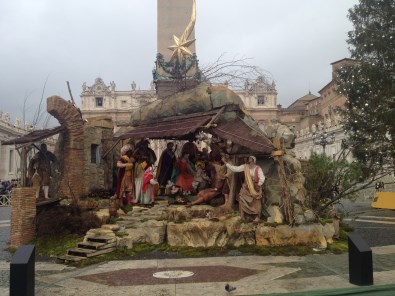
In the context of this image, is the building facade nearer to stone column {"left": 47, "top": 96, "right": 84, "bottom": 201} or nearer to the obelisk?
the obelisk

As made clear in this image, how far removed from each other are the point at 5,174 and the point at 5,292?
4593 cm

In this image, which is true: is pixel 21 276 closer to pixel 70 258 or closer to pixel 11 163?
pixel 70 258

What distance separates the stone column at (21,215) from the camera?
1143cm

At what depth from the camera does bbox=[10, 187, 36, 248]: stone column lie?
1143 cm

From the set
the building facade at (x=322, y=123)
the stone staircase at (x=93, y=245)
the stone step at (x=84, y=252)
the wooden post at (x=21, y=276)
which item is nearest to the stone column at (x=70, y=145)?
the stone staircase at (x=93, y=245)

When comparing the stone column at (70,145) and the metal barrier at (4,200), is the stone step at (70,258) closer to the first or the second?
the stone column at (70,145)

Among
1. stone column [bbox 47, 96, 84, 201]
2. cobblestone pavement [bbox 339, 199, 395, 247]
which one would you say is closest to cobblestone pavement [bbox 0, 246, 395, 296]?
cobblestone pavement [bbox 339, 199, 395, 247]

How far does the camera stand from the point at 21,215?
1146cm

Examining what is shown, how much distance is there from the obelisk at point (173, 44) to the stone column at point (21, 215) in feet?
23.3

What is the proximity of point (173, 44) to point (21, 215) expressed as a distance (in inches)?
372

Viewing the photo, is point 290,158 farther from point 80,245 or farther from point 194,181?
point 80,245

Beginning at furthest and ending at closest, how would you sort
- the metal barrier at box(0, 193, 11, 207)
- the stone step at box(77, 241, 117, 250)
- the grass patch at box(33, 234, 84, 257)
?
the metal barrier at box(0, 193, 11, 207), the grass patch at box(33, 234, 84, 257), the stone step at box(77, 241, 117, 250)

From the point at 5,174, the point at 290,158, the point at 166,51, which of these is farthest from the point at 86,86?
the point at 290,158

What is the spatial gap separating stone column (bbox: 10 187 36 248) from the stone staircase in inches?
80.0
